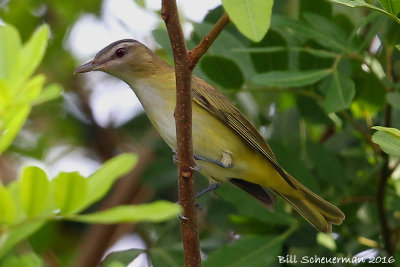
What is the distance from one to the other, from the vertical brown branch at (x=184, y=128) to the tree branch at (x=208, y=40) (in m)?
0.03

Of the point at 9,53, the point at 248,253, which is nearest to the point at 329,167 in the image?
the point at 248,253

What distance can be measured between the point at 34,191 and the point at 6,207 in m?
0.06

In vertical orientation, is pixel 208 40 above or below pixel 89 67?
below

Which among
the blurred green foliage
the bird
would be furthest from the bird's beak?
the blurred green foliage

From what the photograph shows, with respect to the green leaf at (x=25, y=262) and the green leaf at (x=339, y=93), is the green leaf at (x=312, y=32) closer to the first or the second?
the green leaf at (x=339, y=93)

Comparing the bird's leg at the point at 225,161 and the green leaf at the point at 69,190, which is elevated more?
the bird's leg at the point at 225,161

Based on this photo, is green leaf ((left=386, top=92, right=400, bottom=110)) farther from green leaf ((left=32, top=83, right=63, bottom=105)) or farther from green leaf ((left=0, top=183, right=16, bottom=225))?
green leaf ((left=0, top=183, right=16, bottom=225))

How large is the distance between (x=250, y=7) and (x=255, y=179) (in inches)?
76.8

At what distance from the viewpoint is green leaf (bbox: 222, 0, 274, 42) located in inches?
57.2

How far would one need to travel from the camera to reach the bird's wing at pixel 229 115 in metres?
3.18

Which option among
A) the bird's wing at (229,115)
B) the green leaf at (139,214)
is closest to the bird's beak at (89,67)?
the bird's wing at (229,115)

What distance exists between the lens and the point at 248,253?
2.98 m

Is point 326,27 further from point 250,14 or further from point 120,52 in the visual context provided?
point 250,14

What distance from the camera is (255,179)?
3.33 meters
